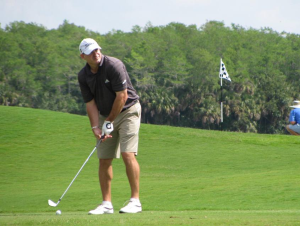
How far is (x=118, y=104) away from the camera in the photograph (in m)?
6.29

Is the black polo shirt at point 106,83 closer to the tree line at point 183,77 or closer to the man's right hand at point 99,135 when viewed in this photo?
the man's right hand at point 99,135

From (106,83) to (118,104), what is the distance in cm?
27

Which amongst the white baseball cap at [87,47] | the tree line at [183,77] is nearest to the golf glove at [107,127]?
the white baseball cap at [87,47]

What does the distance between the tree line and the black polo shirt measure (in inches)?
2551

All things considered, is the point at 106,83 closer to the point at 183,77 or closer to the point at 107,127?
the point at 107,127

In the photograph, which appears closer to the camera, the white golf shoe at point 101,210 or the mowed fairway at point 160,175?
the mowed fairway at point 160,175

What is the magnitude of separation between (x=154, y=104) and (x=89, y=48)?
67.0 m

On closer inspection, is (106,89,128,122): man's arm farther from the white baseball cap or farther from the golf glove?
the white baseball cap

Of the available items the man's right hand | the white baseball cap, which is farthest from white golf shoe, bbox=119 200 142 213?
the white baseball cap

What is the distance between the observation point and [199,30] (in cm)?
9469

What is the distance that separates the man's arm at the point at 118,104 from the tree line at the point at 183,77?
65.0m

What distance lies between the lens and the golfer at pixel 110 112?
6.26 metres

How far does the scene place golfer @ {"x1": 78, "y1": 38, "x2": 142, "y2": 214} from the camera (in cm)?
626

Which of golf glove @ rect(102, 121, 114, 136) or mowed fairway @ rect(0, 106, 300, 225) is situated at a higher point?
golf glove @ rect(102, 121, 114, 136)
